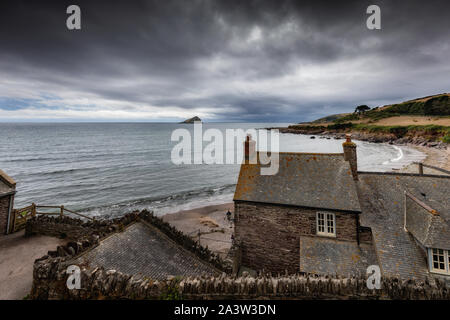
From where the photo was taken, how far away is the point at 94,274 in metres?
6.00

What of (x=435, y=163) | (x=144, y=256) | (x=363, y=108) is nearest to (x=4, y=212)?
(x=144, y=256)

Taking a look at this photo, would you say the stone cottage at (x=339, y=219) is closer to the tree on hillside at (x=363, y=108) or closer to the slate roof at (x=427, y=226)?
the slate roof at (x=427, y=226)

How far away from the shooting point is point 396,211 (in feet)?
36.8

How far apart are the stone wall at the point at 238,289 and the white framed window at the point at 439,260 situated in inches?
136

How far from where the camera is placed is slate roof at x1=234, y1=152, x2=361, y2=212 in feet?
39.8

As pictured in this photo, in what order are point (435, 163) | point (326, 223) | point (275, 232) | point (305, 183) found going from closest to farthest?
point (326, 223)
point (275, 232)
point (305, 183)
point (435, 163)

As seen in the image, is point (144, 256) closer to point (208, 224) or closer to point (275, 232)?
point (275, 232)

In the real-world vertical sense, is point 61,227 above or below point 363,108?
below

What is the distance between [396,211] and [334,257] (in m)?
4.43

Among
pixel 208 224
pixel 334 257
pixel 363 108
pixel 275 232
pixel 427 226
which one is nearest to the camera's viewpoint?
pixel 427 226

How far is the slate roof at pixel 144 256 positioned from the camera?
791 cm
